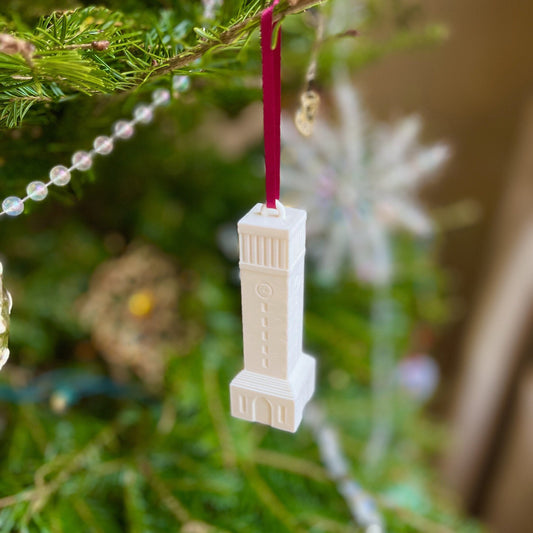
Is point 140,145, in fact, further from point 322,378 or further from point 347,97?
point 322,378

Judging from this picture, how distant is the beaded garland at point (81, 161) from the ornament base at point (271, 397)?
140 mm

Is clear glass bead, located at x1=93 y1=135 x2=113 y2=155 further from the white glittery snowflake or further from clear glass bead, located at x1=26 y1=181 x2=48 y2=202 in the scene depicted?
the white glittery snowflake

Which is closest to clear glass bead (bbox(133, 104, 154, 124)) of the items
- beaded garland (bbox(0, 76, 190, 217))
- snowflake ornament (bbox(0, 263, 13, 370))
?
beaded garland (bbox(0, 76, 190, 217))

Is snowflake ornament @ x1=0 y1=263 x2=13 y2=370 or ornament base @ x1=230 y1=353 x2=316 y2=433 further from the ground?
snowflake ornament @ x1=0 y1=263 x2=13 y2=370

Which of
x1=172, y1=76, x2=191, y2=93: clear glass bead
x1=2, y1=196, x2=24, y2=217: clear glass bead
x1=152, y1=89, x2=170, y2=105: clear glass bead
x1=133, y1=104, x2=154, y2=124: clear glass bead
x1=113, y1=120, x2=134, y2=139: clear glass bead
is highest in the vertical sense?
x1=172, y1=76, x2=191, y2=93: clear glass bead

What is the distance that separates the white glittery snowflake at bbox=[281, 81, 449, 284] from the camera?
1.76 feet

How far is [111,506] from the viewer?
44cm

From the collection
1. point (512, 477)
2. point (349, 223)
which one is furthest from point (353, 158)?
point (512, 477)

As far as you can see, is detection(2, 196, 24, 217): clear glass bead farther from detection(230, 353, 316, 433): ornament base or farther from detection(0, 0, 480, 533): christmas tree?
detection(230, 353, 316, 433): ornament base

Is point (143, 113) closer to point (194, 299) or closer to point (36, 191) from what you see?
point (36, 191)

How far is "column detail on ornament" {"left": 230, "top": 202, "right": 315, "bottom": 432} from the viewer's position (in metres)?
0.25

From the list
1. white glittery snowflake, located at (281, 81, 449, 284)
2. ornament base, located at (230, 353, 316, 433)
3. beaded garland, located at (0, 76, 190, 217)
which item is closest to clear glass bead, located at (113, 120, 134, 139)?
beaded garland, located at (0, 76, 190, 217)

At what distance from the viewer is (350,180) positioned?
1.79 feet

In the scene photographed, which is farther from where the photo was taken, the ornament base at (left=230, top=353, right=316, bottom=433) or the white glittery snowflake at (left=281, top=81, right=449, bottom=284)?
the white glittery snowflake at (left=281, top=81, right=449, bottom=284)
